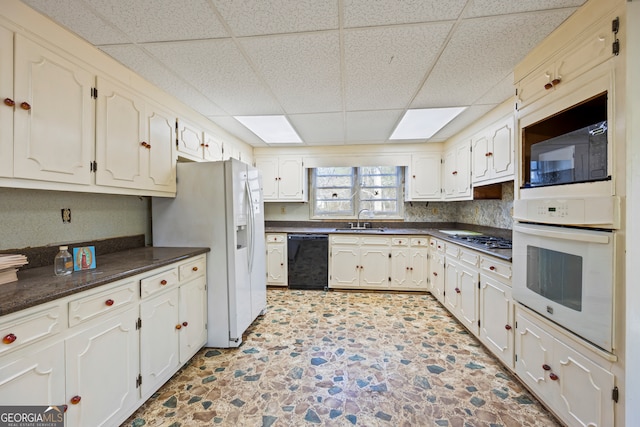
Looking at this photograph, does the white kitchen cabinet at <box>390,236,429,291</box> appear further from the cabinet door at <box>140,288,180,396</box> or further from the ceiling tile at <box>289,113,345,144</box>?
the cabinet door at <box>140,288,180,396</box>

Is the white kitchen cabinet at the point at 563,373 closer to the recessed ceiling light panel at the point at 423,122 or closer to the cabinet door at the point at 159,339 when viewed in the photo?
the recessed ceiling light panel at the point at 423,122

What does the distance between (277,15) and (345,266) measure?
307cm

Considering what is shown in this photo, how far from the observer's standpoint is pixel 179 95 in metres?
2.23

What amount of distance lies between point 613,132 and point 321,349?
2.29 metres

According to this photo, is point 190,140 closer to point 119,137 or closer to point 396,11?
point 119,137

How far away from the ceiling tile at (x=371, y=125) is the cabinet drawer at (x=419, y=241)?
1489mm

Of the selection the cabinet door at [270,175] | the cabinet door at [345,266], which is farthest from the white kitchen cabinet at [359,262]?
the cabinet door at [270,175]

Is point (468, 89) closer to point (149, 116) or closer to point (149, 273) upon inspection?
point (149, 116)

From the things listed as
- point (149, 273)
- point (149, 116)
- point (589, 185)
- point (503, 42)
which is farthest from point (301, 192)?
point (589, 185)

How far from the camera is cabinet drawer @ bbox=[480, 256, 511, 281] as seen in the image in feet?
6.02

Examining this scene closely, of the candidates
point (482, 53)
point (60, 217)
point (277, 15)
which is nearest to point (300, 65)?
point (277, 15)

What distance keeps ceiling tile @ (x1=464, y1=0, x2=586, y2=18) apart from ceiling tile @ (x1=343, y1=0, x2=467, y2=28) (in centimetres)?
7

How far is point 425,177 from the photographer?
3.83 metres

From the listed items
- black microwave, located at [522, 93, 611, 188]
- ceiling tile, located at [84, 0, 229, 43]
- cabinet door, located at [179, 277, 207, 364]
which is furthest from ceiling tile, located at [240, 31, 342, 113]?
cabinet door, located at [179, 277, 207, 364]
